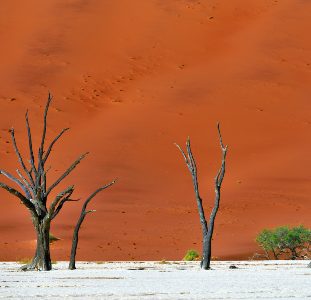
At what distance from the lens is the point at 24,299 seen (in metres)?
11.4

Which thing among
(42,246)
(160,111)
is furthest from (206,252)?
(160,111)

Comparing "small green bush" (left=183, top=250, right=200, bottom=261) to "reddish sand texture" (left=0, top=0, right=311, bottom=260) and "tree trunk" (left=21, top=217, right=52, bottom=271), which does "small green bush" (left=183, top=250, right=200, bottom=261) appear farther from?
"tree trunk" (left=21, top=217, right=52, bottom=271)

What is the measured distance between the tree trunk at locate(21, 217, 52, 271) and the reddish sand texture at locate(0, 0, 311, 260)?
48.7 feet

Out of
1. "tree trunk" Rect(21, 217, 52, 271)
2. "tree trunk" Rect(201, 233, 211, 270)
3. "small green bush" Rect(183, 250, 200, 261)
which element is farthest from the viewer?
"small green bush" Rect(183, 250, 200, 261)

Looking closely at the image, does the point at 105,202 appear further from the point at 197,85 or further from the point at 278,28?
the point at 278,28

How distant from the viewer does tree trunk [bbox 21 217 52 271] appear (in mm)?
Answer: 21281

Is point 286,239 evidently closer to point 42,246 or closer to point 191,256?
point 191,256

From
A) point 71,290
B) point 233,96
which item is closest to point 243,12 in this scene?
point 233,96

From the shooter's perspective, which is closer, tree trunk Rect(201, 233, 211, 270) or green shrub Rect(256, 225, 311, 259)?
tree trunk Rect(201, 233, 211, 270)

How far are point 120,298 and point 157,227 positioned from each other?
3049 cm

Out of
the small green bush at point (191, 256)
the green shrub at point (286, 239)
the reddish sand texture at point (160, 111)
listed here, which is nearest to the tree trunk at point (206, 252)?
the green shrub at point (286, 239)

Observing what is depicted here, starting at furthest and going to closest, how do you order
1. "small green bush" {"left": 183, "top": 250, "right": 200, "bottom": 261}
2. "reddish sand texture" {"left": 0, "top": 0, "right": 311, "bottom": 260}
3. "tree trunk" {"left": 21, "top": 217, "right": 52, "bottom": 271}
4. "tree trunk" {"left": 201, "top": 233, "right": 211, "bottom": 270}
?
1. "reddish sand texture" {"left": 0, "top": 0, "right": 311, "bottom": 260}
2. "small green bush" {"left": 183, "top": 250, "right": 200, "bottom": 261}
3. "tree trunk" {"left": 201, "top": 233, "right": 211, "bottom": 270}
4. "tree trunk" {"left": 21, "top": 217, "right": 52, "bottom": 271}

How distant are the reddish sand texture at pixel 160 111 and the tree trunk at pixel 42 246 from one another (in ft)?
A: 48.7

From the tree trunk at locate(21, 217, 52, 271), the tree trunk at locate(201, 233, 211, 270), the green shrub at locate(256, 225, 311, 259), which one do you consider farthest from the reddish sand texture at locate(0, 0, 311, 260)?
the tree trunk at locate(21, 217, 52, 271)
